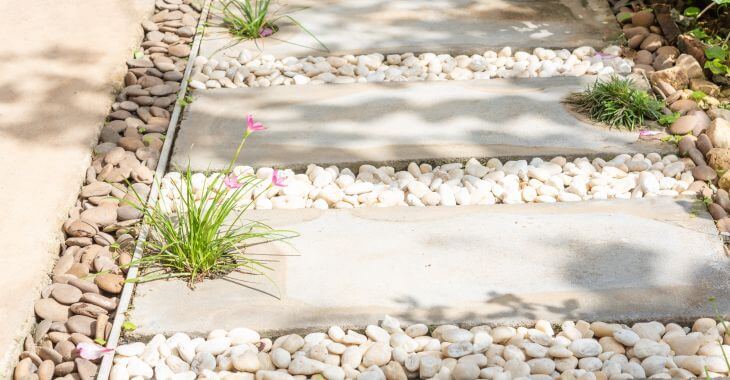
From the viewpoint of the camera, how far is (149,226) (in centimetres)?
287

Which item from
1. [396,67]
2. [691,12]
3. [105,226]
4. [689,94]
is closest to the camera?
[105,226]

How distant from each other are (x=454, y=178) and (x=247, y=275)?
2.80ft

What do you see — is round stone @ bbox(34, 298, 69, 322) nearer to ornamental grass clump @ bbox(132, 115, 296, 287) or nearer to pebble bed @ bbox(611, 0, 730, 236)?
ornamental grass clump @ bbox(132, 115, 296, 287)

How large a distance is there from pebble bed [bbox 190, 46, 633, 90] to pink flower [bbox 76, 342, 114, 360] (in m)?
1.58

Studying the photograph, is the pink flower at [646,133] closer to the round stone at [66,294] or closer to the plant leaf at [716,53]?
the plant leaf at [716,53]

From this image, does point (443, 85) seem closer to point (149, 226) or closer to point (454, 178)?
point (454, 178)

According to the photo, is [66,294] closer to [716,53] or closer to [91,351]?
[91,351]

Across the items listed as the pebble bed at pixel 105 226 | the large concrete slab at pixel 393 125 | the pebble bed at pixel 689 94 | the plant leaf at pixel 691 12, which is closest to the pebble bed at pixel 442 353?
the pebble bed at pixel 105 226

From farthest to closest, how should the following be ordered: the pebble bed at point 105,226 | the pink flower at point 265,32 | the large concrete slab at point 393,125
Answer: the pink flower at point 265,32, the large concrete slab at point 393,125, the pebble bed at point 105,226

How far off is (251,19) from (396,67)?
74cm

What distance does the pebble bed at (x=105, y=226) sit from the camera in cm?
247

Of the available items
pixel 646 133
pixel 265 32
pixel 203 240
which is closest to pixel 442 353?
pixel 203 240

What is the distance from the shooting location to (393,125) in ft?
11.3

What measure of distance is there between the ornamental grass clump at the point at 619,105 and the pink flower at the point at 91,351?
201 centimetres
